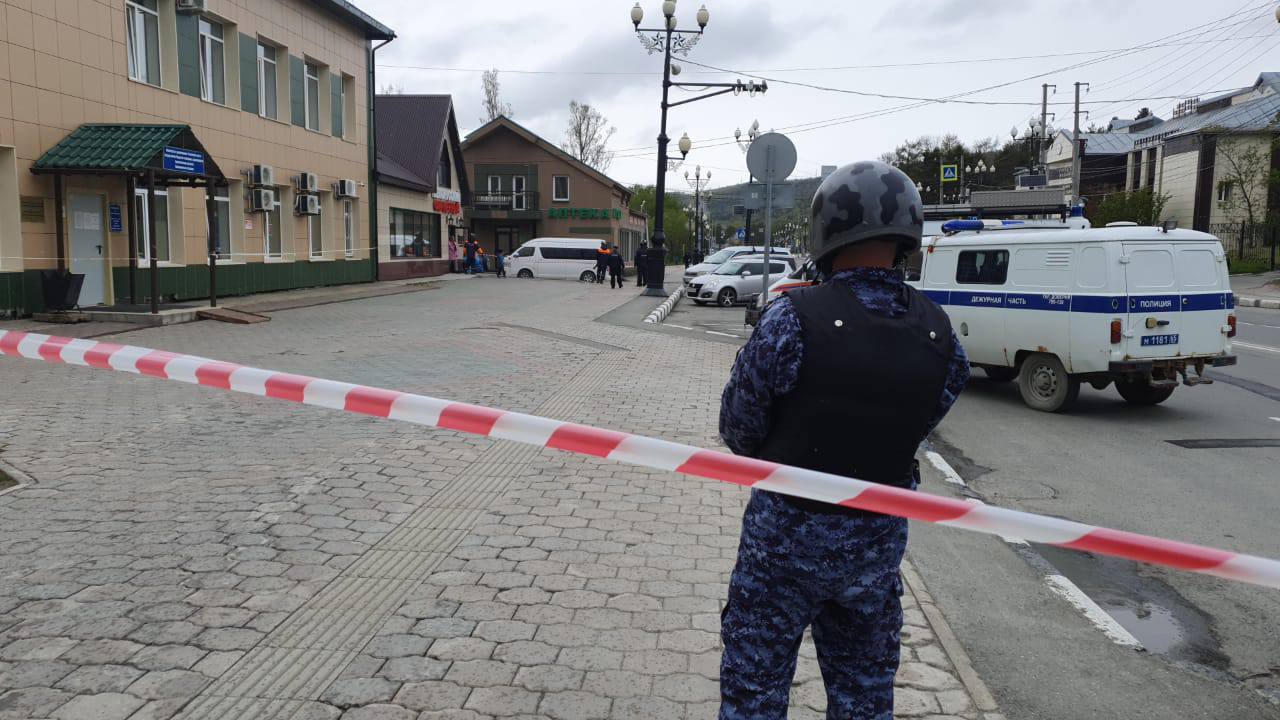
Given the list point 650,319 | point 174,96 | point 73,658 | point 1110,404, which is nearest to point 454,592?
point 73,658

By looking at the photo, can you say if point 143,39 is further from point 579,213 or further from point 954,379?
point 579,213

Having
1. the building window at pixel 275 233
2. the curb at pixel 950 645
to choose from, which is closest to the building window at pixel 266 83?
the building window at pixel 275 233

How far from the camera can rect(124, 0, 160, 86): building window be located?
57.8 ft

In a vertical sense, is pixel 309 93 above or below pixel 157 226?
above

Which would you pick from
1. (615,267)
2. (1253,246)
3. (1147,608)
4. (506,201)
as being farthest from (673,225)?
(1147,608)

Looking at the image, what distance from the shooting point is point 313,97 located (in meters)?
26.7

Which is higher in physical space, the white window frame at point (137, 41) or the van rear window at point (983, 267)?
the white window frame at point (137, 41)

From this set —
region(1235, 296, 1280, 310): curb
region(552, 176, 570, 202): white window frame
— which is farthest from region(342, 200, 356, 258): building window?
region(552, 176, 570, 202): white window frame

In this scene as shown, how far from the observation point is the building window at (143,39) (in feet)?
57.8

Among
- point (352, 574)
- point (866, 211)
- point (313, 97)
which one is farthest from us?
point (313, 97)

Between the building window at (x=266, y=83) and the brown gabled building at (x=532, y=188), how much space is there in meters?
30.9

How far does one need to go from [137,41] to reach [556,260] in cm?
2689

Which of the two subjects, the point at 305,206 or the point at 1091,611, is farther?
the point at 305,206

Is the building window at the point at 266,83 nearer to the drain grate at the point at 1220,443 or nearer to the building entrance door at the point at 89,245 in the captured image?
the building entrance door at the point at 89,245
